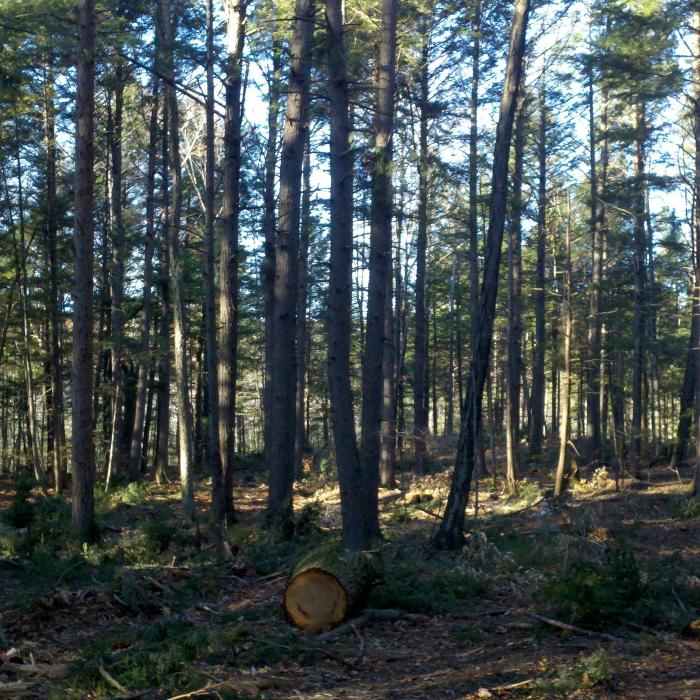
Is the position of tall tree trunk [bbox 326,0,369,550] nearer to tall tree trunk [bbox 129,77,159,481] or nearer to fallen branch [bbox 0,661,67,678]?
fallen branch [bbox 0,661,67,678]

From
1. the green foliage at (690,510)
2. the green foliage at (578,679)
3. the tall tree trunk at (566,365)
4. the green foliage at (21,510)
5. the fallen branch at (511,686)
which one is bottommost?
the green foliage at (690,510)

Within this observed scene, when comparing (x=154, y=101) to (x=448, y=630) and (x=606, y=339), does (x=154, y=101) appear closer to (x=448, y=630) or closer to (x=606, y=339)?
(x=448, y=630)

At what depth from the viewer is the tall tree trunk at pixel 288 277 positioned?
45.1ft

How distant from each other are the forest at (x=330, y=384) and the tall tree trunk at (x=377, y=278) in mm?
53

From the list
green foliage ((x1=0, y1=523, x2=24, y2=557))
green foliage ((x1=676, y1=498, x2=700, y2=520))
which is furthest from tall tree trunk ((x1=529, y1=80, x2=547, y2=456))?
green foliage ((x1=0, y1=523, x2=24, y2=557))

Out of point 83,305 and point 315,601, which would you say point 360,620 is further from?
point 83,305

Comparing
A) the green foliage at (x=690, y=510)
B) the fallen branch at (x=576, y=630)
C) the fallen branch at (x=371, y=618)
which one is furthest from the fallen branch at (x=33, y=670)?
the green foliage at (x=690, y=510)

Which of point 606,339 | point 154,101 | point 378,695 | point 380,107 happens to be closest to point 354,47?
point 380,107

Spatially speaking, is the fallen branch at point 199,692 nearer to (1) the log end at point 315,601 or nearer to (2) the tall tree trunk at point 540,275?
(1) the log end at point 315,601

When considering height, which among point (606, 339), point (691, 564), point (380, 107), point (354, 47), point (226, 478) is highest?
point (354, 47)

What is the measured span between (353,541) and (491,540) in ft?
9.92

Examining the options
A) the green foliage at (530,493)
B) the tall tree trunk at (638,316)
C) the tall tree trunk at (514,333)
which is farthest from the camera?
the tall tree trunk at (638,316)

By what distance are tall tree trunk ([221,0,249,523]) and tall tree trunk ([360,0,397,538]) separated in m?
2.99

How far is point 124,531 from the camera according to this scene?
1590cm
